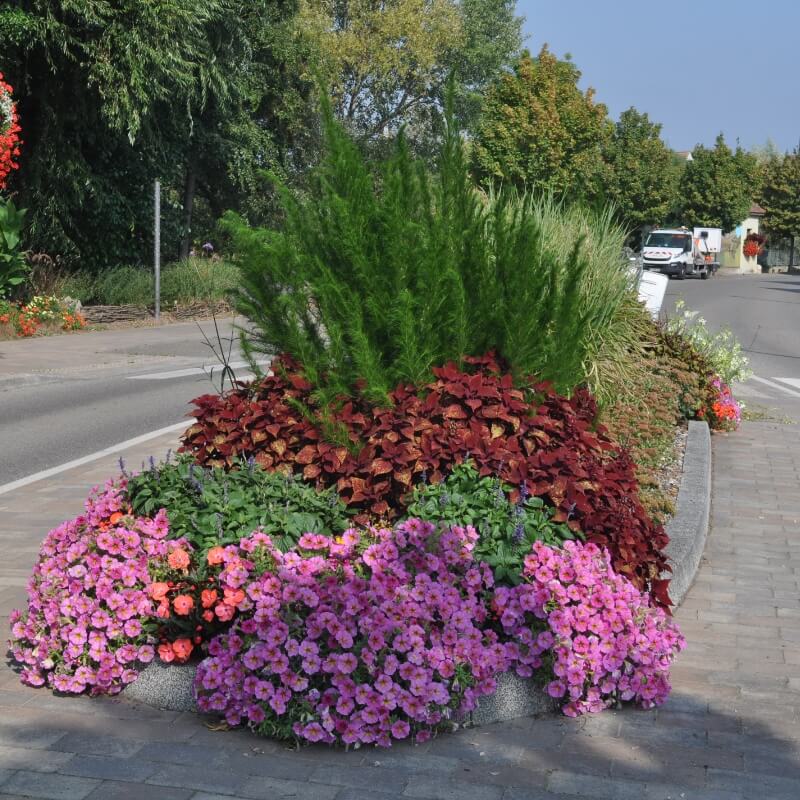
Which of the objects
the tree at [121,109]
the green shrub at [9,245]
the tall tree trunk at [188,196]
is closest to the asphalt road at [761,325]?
the tree at [121,109]

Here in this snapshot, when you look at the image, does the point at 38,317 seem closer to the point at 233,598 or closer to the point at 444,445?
the point at 444,445

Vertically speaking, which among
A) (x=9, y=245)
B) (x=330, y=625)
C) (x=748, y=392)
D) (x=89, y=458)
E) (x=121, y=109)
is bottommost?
(x=89, y=458)

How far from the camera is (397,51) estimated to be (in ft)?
140

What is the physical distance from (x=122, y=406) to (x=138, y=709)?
8565 mm

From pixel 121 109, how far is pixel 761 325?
1588cm

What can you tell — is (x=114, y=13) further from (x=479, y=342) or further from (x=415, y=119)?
(x=415, y=119)

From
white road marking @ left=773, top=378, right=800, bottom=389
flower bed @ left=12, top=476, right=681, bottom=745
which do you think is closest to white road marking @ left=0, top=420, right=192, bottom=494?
flower bed @ left=12, top=476, right=681, bottom=745

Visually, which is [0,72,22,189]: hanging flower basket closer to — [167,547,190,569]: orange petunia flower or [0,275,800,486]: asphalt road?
[0,275,800,486]: asphalt road

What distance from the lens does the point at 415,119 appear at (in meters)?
45.2

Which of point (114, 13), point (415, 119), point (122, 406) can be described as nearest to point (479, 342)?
point (122, 406)

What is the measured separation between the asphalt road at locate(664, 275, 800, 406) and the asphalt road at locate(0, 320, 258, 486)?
283 inches

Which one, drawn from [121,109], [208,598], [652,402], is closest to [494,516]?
[208,598]

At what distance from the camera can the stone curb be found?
17.4 ft

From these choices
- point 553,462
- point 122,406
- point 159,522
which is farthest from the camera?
point 122,406
